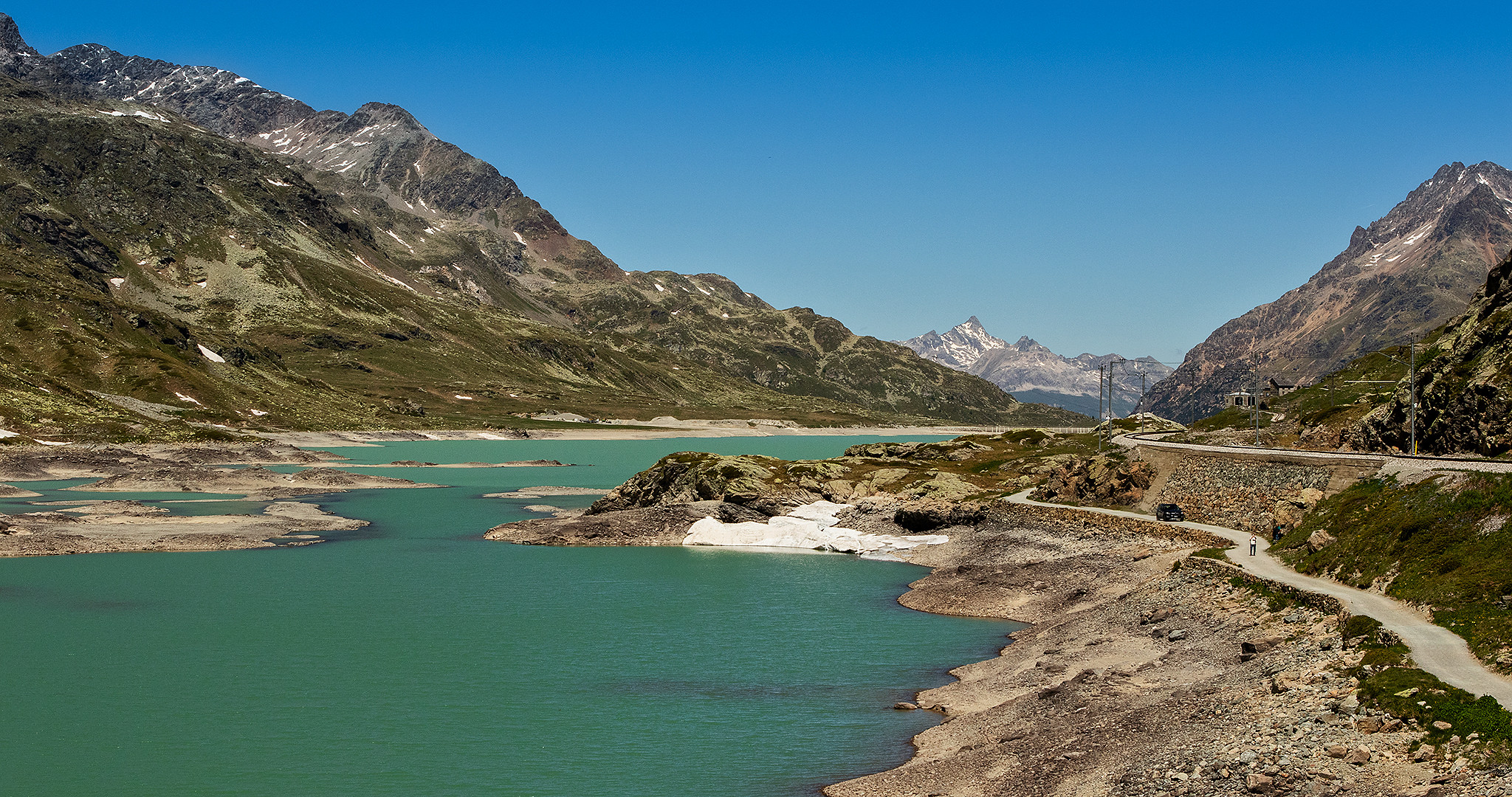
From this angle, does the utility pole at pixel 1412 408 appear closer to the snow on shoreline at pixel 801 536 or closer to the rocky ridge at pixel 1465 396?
the rocky ridge at pixel 1465 396

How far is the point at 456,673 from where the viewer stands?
157 ft

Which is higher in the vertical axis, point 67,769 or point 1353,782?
point 1353,782

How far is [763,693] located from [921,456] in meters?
88.0

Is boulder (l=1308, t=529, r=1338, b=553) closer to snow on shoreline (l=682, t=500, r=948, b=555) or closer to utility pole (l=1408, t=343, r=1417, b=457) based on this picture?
utility pole (l=1408, t=343, r=1417, b=457)

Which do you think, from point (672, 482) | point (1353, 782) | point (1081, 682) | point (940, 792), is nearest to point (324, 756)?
point (940, 792)

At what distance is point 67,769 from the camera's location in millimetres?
34312

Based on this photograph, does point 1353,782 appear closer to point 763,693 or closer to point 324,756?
point 763,693

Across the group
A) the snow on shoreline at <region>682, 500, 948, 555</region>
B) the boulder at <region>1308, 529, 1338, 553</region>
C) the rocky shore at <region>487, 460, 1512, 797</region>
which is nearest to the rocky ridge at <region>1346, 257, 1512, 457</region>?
the rocky shore at <region>487, 460, 1512, 797</region>

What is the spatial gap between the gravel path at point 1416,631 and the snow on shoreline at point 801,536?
35.9 metres

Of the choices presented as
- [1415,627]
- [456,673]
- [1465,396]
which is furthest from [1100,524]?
[456,673]

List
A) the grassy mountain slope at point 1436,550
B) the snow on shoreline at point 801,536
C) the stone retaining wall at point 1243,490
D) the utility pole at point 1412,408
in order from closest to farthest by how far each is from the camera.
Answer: the grassy mountain slope at point 1436,550 → the stone retaining wall at point 1243,490 → the utility pole at point 1412,408 → the snow on shoreline at point 801,536

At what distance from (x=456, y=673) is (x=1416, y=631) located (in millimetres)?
38599

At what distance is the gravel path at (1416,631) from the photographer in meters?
27.4

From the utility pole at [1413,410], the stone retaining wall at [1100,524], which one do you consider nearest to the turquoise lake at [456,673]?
the stone retaining wall at [1100,524]
